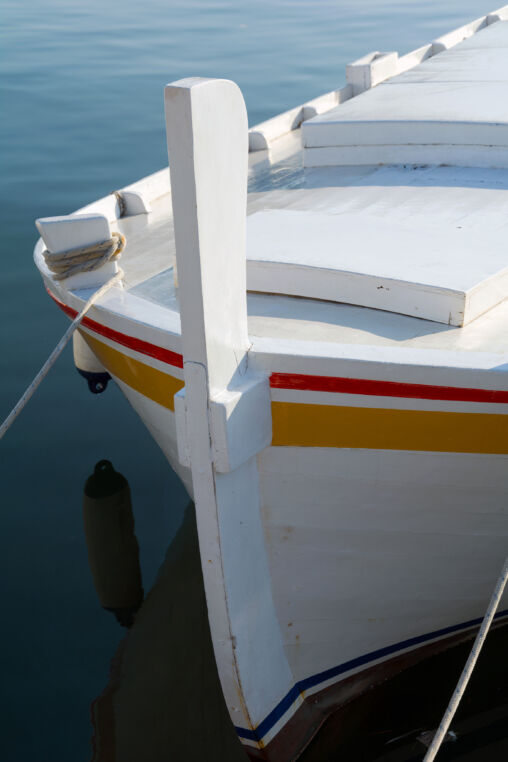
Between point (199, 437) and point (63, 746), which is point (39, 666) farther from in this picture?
point (199, 437)

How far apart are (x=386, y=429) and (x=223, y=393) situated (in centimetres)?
62

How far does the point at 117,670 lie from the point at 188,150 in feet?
9.19

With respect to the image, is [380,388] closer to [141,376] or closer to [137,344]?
[137,344]

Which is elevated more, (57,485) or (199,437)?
(199,437)

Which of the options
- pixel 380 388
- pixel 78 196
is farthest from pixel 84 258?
pixel 78 196

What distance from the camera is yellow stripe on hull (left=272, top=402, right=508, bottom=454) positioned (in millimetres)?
3184

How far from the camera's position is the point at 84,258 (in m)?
3.92

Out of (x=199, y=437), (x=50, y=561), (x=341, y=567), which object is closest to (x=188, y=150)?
(x=199, y=437)

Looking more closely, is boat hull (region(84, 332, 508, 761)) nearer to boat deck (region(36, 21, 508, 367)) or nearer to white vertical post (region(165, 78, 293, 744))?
white vertical post (region(165, 78, 293, 744))

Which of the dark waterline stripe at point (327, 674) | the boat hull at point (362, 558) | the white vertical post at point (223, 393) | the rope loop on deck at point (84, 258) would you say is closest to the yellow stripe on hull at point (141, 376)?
the boat hull at point (362, 558)

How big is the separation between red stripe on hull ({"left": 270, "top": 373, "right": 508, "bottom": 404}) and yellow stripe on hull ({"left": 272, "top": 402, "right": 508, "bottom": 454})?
0.25 ft

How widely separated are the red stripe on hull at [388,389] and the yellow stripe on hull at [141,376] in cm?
57

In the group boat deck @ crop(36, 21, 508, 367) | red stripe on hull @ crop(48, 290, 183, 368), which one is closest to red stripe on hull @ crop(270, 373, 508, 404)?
boat deck @ crop(36, 21, 508, 367)

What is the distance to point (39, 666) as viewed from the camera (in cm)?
439
